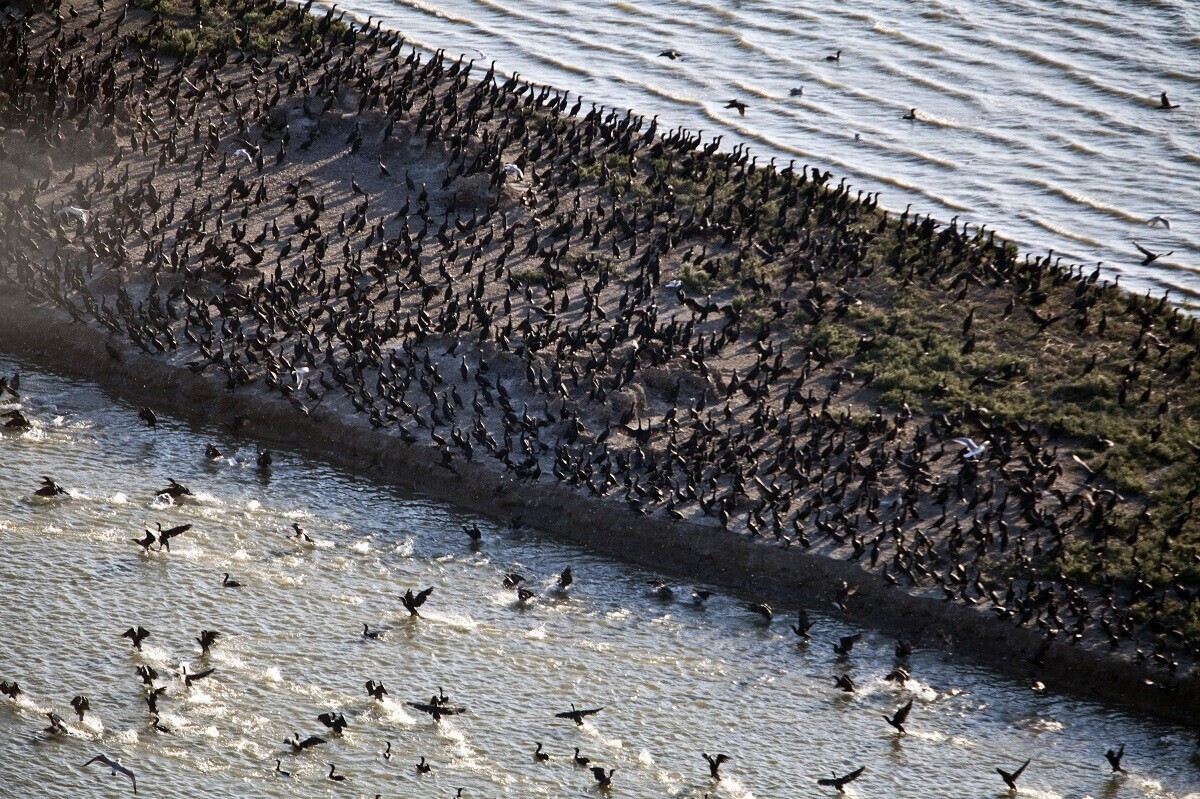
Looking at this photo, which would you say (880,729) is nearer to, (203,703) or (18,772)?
(203,703)

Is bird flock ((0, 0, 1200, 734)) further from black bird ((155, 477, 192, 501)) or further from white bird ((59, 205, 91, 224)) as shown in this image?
black bird ((155, 477, 192, 501))

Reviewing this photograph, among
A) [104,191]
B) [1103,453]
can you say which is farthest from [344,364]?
[1103,453]

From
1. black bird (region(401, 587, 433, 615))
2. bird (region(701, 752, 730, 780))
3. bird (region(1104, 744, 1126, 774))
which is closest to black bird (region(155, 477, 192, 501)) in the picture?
black bird (region(401, 587, 433, 615))

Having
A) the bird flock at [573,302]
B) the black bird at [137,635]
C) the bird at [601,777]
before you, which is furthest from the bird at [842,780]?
the black bird at [137,635]

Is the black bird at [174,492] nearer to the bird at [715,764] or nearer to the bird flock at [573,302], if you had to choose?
the bird flock at [573,302]

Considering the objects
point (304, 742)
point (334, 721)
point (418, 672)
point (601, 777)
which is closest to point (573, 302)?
point (418, 672)

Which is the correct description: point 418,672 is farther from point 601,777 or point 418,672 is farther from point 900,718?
point 900,718
